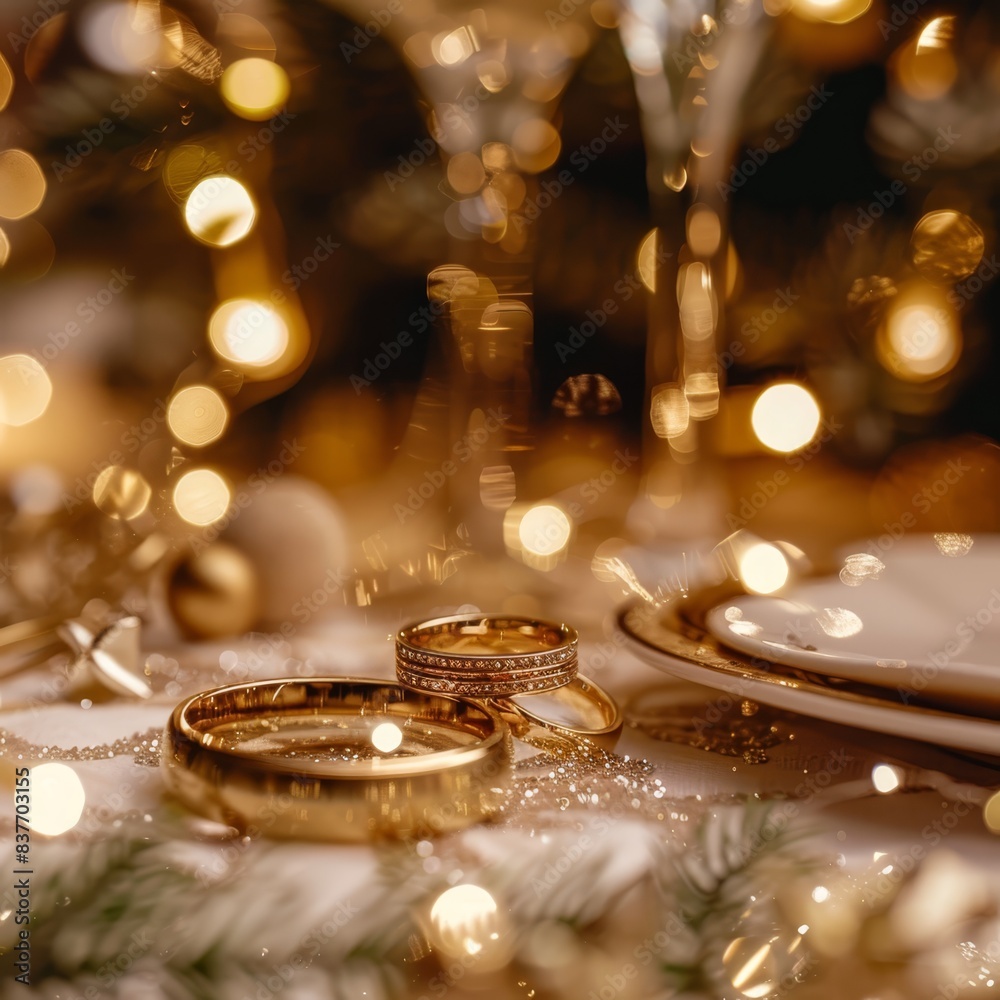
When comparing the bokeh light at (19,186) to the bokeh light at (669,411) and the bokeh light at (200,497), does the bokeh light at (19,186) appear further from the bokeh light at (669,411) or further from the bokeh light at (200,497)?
the bokeh light at (669,411)

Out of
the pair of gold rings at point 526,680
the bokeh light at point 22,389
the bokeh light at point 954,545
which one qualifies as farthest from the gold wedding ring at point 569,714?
the bokeh light at point 22,389

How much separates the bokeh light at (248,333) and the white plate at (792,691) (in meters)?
0.57

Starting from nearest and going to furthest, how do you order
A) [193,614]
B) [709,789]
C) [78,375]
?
1. [709,789]
2. [193,614]
3. [78,375]

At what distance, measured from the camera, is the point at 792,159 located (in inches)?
36.6

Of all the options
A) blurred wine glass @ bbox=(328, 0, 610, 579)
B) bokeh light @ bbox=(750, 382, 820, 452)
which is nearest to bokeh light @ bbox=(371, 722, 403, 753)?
blurred wine glass @ bbox=(328, 0, 610, 579)

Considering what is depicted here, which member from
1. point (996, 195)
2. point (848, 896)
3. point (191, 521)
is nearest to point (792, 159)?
point (996, 195)

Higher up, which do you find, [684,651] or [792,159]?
[792,159]

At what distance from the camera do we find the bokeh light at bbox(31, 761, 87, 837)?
0.33 metres

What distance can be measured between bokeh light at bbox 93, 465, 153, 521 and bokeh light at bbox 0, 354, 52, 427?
17cm

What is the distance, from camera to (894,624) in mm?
427

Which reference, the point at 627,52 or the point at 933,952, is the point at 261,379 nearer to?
the point at 627,52

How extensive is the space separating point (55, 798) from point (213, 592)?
0.22 meters

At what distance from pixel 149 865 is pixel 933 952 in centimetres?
22

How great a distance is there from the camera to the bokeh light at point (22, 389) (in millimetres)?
839
